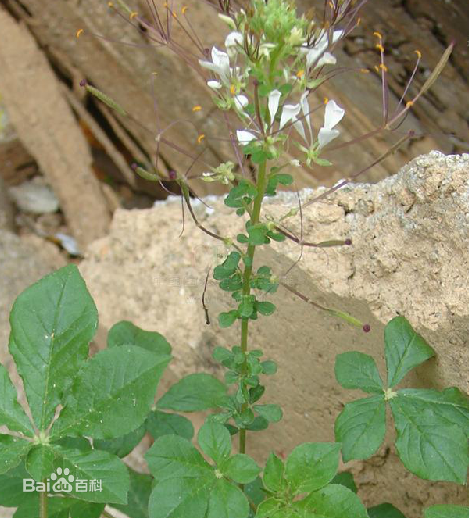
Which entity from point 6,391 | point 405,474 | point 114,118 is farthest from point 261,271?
point 114,118

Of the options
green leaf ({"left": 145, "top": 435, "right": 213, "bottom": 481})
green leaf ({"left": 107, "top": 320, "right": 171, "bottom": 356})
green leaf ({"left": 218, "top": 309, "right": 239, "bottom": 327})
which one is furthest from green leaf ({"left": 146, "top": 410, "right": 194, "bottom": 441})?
green leaf ({"left": 218, "top": 309, "right": 239, "bottom": 327})

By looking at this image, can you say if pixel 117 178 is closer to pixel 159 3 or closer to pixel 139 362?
pixel 159 3

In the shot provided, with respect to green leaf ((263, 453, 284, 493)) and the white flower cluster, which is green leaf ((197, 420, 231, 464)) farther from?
the white flower cluster

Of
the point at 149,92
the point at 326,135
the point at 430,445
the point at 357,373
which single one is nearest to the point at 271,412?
the point at 357,373

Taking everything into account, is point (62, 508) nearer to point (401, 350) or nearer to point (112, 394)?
point (112, 394)

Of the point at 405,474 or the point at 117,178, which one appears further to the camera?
the point at 117,178

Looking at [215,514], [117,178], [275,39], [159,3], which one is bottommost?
Answer: [117,178]

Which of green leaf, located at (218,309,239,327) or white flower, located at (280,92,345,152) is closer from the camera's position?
white flower, located at (280,92,345,152)

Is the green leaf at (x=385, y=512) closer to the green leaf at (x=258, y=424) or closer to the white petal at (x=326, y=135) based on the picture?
the green leaf at (x=258, y=424)
